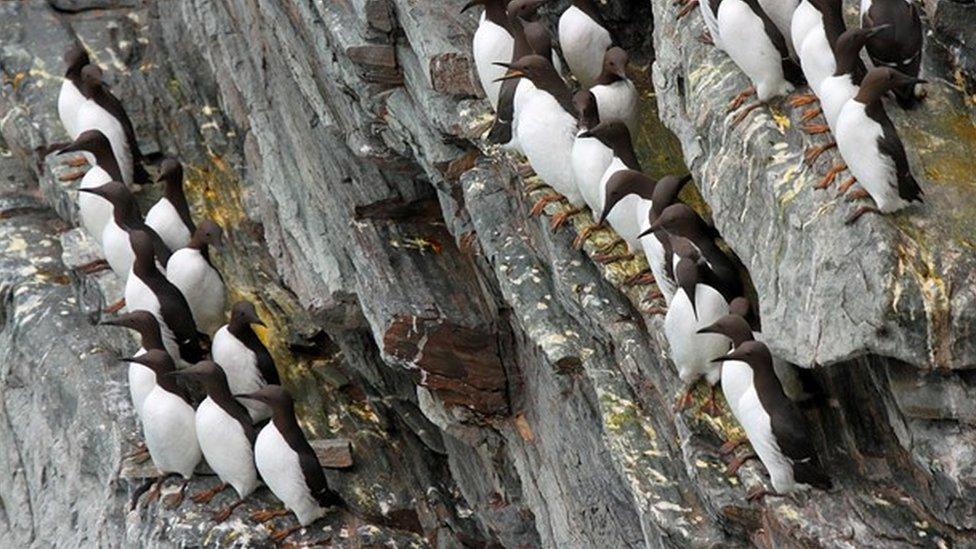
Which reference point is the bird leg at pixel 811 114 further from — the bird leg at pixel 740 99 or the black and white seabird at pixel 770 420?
the black and white seabird at pixel 770 420

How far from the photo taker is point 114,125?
14281mm

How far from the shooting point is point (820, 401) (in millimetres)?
8344

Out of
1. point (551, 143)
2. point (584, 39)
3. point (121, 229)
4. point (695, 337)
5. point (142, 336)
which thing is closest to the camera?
point (695, 337)

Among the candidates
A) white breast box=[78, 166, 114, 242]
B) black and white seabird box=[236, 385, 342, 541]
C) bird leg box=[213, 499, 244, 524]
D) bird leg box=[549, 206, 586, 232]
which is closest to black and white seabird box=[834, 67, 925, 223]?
bird leg box=[549, 206, 586, 232]

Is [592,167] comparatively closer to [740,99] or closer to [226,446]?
[740,99]

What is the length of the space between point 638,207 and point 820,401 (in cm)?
162

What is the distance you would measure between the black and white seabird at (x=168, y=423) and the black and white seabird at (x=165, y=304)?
0.57 meters

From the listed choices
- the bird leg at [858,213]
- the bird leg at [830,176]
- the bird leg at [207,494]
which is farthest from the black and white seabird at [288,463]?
the bird leg at [858,213]

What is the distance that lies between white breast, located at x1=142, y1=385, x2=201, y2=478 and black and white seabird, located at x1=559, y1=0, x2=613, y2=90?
317 centimetres

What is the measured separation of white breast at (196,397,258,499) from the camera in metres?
11.3

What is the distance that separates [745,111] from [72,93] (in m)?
7.25

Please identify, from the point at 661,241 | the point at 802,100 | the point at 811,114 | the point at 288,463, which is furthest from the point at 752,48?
the point at 288,463

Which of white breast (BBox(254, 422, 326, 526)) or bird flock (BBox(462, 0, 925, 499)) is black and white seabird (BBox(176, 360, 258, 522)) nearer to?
white breast (BBox(254, 422, 326, 526))

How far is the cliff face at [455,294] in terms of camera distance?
25.2ft
